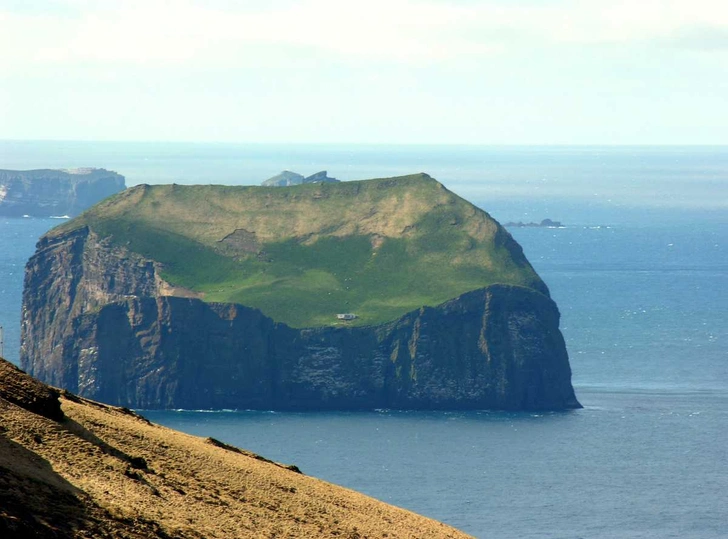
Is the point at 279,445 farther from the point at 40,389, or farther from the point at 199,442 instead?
the point at 40,389

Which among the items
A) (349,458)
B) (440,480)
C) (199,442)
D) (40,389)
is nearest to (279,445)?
(349,458)

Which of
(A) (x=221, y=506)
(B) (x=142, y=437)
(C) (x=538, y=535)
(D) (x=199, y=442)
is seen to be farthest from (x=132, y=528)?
(C) (x=538, y=535)

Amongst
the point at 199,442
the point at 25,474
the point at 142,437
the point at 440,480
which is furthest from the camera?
the point at 440,480

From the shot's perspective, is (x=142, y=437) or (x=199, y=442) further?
(x=199, y=442)

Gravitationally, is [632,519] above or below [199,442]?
below

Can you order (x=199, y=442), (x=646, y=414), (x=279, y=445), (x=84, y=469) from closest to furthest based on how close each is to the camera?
(x=84, y=469) → (x=199, y=442) → (x=279, y=445) → (x=646, y=414)

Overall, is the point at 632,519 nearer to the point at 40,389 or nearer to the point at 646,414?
the point at 646,414
